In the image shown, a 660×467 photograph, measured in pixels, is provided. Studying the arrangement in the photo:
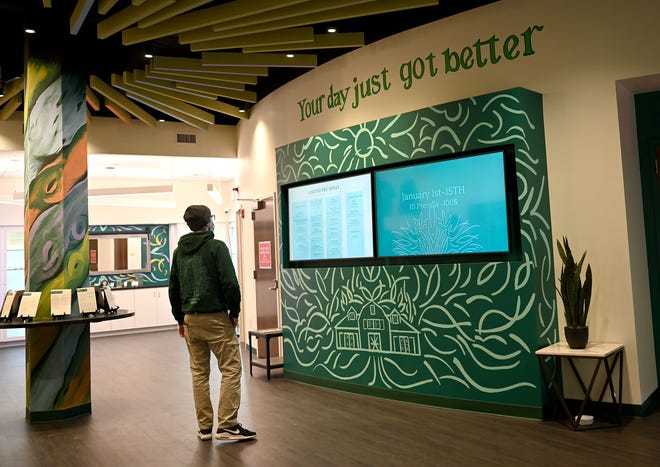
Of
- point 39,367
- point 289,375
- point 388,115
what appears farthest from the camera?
point 289,375

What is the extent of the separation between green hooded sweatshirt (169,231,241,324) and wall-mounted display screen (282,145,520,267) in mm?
1737

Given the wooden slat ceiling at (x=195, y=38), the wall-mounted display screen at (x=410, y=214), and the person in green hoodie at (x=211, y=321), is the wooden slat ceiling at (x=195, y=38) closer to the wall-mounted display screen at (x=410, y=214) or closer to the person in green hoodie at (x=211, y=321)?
the wall-mounted display screen at (x=410, y=214)

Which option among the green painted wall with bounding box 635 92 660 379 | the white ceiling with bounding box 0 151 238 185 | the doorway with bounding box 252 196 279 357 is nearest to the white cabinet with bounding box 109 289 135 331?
the white ceiling with bounding box 0 151 238 185

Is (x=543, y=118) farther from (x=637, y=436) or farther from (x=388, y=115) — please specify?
(x=637, y=436)

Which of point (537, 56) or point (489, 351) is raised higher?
point (537, 56)

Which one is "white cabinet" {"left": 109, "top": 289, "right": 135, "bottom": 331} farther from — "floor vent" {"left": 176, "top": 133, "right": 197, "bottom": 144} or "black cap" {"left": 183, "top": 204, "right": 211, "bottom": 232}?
"black cap" {"left": 183, "top": 204, "right": 211, "bottom": 232}

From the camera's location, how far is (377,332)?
18.3 feet

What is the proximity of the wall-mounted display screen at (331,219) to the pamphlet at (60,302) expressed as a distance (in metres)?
2.30

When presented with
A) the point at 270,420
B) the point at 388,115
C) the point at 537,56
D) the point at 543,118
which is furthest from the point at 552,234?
the point at 270,420

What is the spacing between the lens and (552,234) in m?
4.86

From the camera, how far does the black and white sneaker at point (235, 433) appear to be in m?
4.31

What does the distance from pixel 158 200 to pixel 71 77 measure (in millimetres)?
6709

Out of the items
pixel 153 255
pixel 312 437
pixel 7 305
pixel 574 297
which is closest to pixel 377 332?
pixel 312 437

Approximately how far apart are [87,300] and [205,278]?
1555 mm
